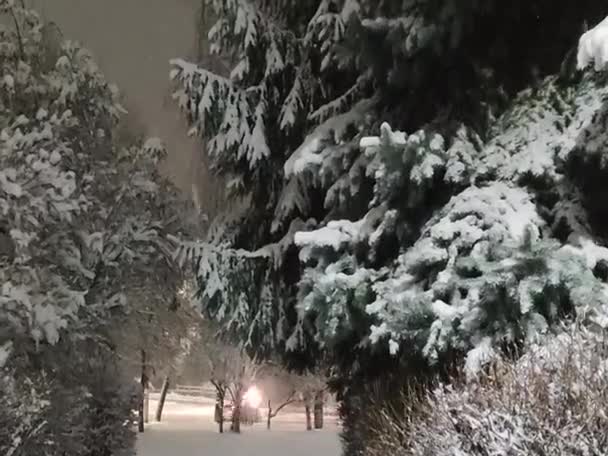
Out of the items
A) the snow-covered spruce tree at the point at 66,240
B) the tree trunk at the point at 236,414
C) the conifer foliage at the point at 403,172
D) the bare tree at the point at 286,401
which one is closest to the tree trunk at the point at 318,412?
the bare tree at the point at 286,401

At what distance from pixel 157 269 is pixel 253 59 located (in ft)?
22.8

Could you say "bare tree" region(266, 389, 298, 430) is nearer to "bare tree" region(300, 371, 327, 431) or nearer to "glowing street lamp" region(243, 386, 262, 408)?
"bare tree" region(300, 371, 327, 431)

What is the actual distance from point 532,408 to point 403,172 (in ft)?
8.27

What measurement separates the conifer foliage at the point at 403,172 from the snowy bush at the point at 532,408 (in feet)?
2.30

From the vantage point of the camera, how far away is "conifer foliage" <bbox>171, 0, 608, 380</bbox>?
505 centimetres

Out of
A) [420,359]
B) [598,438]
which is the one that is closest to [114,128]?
[420,359]

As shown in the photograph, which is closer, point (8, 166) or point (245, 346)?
point (245, 346)

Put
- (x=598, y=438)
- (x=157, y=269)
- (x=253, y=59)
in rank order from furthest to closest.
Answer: (x=157, y=269), (x=253, y=59), (x=598, y=438)

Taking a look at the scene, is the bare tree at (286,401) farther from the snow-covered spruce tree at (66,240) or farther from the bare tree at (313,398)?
the snow-covered spruce tree at (66,240)

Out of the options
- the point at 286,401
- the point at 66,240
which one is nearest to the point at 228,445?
the point at 66,240

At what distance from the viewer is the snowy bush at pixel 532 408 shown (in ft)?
10.7

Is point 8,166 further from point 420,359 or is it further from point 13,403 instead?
point 420,359

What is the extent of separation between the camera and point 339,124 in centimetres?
696

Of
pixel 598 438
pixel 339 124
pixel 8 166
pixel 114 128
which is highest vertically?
pixel 114 128
